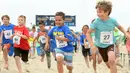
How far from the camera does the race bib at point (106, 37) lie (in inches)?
311

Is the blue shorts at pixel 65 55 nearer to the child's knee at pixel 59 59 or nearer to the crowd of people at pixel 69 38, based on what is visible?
the crowd of people at pixel 69 38

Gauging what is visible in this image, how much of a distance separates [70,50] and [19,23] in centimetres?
183

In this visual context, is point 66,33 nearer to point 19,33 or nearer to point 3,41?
point 19,33

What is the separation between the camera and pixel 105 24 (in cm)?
788

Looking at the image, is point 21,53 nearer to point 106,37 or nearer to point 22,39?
point 22,39

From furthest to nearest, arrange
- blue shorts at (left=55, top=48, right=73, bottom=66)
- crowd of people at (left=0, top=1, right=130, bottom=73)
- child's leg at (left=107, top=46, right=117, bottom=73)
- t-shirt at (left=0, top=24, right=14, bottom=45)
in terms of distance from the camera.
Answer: t-shirt at (left=0, top=24, right=14, bottom=45)
blue shorts at (left=55, top=48, right=73, bottom=66)
crowd of people at (left=0, top=1, right=130, bottom=73)
child's leg at (left=107, top=46, right=117, bottom=73)

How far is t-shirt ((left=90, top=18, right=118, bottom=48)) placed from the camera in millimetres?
7875

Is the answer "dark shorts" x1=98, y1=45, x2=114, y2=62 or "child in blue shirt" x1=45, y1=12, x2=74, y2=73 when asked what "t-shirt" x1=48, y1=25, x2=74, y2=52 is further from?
"dark shorts" x1=98, y1=45, x2=114, y2=62

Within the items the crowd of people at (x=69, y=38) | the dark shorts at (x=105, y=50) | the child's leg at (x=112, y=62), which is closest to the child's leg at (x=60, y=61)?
the crowd of people at (x=69, y=38)

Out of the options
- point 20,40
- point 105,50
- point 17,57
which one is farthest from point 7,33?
point 105,50

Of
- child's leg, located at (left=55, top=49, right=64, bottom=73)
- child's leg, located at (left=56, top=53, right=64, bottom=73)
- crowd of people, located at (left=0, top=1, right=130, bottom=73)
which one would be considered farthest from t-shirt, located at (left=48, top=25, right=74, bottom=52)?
child's leg, located at (left=56, top=53, right=64, bottom=73)

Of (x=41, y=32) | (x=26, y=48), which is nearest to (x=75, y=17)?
(x=41, y=32)

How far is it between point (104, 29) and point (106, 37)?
0.17 metres

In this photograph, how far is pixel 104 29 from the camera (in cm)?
790
